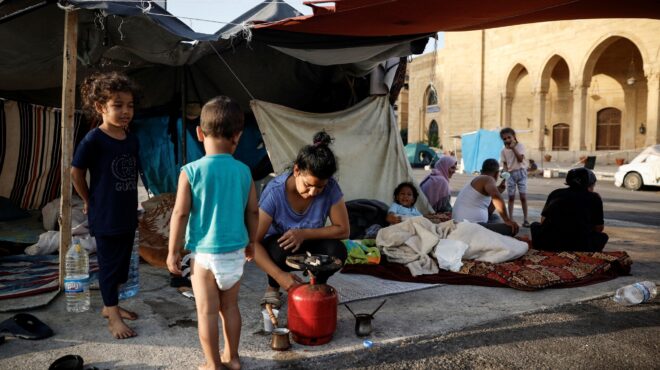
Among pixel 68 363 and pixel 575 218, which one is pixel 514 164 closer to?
pixel 575 218

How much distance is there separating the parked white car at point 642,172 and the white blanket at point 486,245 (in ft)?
37.6

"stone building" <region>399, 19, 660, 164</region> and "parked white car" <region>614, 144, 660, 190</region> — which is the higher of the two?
"stone building" <region>399, 19, 660, 164</region>

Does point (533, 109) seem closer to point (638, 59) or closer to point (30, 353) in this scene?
point (638, 59)

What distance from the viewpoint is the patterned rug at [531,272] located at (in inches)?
165

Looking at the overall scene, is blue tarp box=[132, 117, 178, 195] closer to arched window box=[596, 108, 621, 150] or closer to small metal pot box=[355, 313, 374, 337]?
small metal pot box=[355, 313, 374, 337]

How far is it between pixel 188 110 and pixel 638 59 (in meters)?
25.0

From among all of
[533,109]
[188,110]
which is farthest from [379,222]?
[533,109]

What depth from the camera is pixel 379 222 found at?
20.2 feet

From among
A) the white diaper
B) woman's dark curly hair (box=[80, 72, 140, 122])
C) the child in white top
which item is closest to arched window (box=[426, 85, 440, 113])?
the child in white top

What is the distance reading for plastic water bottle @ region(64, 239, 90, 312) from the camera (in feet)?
10.9

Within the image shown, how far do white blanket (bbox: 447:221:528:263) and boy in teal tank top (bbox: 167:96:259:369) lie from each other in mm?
3012

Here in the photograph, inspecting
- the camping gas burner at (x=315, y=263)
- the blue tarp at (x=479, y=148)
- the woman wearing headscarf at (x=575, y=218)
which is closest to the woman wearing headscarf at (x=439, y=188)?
the woman wearing headscarf at (x=575, y=218)

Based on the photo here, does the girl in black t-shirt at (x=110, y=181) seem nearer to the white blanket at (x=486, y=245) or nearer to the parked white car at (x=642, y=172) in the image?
the white blanket at (x=486, y=245)

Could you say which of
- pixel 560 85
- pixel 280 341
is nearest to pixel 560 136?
pixel 560 85
